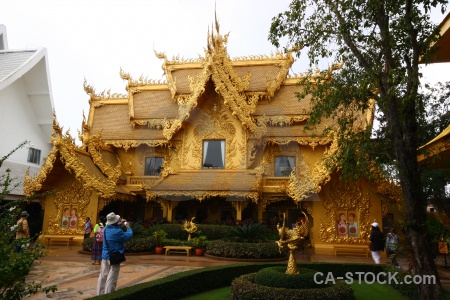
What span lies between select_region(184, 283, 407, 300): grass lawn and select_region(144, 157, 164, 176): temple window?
989cm

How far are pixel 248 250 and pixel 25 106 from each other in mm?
18056

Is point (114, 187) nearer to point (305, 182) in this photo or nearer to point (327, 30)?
point (305, 182)

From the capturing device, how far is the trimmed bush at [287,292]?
18.0 feet

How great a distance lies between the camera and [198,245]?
12062mm

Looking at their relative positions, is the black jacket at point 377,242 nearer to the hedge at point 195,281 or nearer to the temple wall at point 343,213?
the hedge at point 195,281

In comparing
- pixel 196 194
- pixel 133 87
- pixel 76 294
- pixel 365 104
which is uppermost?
pixel 133 87

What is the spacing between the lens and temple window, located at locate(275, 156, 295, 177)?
15703 millimetres

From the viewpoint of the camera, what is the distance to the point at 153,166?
17016mm

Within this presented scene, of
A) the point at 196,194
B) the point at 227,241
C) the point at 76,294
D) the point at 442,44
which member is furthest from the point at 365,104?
the point at 196,194

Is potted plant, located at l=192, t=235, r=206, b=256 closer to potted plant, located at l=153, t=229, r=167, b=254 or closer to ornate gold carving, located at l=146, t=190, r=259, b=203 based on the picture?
potted plant, located at l=153, t=229, r=167, b=254

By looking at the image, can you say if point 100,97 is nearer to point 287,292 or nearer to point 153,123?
point 153,123

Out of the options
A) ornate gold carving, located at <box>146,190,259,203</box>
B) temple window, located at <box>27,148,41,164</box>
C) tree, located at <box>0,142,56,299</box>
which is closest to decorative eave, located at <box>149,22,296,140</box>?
ornate gold carving, located at <box>146,190,259,203</box>

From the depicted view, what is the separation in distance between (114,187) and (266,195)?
592 cm

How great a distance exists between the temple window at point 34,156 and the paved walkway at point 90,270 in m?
10.3
